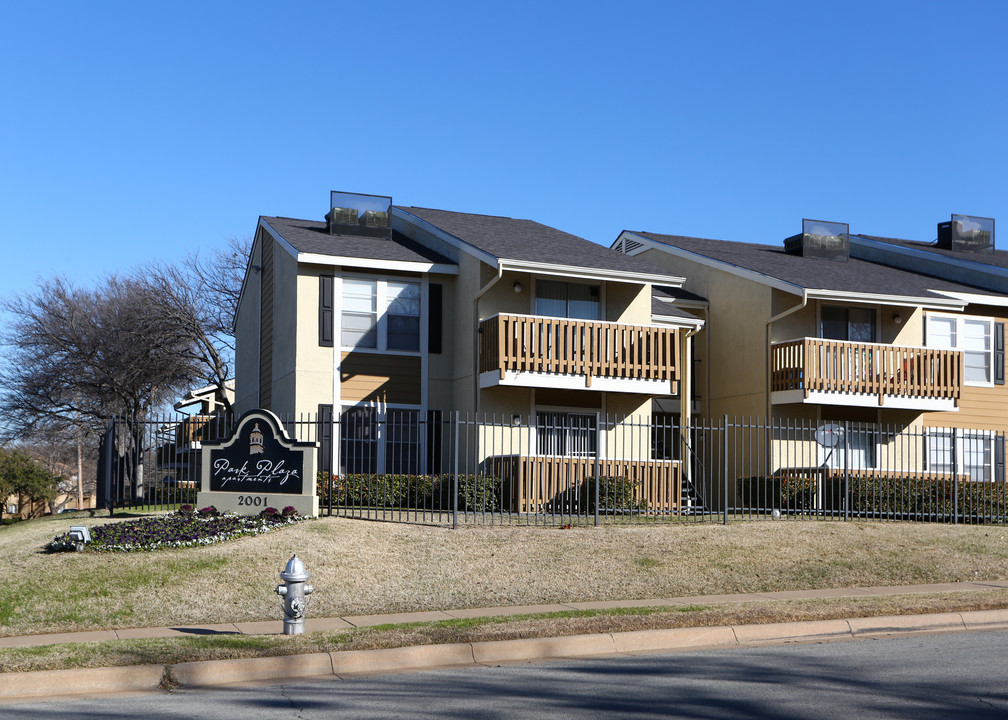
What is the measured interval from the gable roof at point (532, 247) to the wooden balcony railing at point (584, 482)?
13.0ft

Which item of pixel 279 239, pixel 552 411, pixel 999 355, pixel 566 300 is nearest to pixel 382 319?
pixel 279 239

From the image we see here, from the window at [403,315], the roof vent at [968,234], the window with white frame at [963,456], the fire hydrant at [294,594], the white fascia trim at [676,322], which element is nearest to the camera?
the fire hydrant at [294,594]

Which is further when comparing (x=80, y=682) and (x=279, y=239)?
(x=279, y=239)

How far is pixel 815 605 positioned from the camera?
41.3 ft

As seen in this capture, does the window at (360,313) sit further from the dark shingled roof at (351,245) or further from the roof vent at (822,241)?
the roof vent at (822,241)

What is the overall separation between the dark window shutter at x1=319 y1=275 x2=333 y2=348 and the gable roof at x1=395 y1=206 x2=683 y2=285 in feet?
10.0

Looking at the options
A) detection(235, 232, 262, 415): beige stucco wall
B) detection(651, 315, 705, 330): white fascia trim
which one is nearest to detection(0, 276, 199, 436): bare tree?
detection(235, 232, 262, 415): beige stucco wall

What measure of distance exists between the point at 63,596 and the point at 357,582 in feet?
11.6

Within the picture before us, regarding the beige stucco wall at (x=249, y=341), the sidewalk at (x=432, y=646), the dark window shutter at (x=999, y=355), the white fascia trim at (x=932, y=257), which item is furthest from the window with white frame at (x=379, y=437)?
the white fascia trim at (x=932, y=257)

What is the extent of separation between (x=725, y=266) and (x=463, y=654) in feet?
59.7

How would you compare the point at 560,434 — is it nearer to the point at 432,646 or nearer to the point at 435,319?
the point at 435,319

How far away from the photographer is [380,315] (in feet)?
77.0

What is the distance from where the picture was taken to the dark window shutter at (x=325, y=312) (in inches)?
899

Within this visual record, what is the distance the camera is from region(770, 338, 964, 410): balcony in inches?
938
